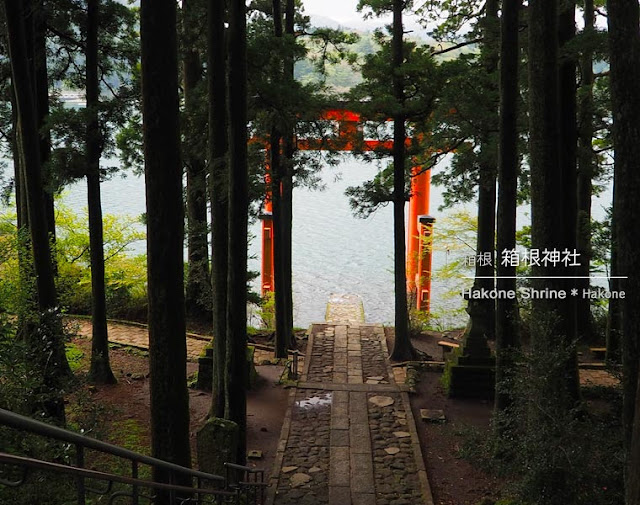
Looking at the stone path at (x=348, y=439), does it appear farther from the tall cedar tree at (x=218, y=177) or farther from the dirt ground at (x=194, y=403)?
the tall cedar tree at (x=218, y=177)

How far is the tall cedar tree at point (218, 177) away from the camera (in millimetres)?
8383

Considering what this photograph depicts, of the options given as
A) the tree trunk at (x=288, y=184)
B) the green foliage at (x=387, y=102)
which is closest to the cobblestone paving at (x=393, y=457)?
the tree trunk at (x=288, y=184)

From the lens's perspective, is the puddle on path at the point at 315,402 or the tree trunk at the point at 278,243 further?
the tree trunk at the point at 278,243

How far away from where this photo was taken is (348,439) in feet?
30.6

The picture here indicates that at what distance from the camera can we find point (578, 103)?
12.0m

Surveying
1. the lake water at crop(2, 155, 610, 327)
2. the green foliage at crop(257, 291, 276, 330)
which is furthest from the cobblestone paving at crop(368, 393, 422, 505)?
the lake water at crop(2, 155, 610, 327)

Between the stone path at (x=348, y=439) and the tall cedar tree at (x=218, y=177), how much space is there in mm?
1499

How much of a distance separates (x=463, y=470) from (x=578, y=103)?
23.8 feet

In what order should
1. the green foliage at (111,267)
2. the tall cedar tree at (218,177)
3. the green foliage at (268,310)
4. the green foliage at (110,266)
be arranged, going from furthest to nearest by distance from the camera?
the green foliage at (268,310) < the green foliage at (111,267) < the green foliage at (110,266) < the tall cedar tree at (218,177)

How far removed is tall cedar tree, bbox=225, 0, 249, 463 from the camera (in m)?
7.66

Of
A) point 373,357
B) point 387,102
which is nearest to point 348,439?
point 373,357

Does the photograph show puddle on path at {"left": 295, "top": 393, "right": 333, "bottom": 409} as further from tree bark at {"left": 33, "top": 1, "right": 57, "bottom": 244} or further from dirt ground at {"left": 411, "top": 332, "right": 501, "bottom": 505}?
tree bark at {"left": 33, "top": 1, "right": 57, "bottom": 244}

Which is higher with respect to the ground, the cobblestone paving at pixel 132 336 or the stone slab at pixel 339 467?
the cobblestone paving at pixel 132 336

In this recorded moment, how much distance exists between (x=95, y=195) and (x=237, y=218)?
4166mm
